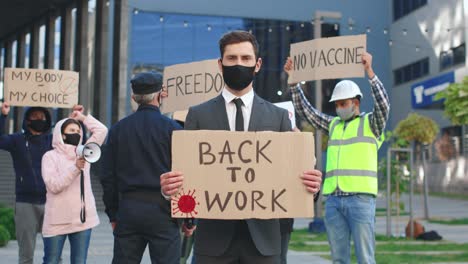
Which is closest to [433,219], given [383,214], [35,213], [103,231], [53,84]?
[383,214]

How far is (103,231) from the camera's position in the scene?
16.3 metres

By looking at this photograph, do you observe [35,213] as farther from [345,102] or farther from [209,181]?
[209,181]

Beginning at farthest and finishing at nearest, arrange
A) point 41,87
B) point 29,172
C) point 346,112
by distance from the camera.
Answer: point 41,87 < point 29,172 < point 346,112

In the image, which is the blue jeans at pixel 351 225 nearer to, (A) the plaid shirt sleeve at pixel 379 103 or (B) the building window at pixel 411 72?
(A) the plaid shirt sleeve at pixel 379 103

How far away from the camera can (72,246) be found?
20.8 feet

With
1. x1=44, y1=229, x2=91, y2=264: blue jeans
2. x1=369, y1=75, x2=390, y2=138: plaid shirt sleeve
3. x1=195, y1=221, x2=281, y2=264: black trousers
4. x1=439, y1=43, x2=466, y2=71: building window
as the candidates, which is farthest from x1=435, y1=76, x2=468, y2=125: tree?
x1=439, y1=43, x2=466, y2=71: building window

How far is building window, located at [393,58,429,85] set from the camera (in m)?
43.8

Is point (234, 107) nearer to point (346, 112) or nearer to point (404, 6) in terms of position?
point (346, 112)

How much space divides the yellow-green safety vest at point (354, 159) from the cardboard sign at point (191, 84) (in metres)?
1.62

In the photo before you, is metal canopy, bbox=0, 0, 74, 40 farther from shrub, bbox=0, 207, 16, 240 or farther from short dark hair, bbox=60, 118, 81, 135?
short dark hair, bbox=60, 118, 81, 135

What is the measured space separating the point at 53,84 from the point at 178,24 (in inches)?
1364

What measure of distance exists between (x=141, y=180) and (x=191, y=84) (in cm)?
286

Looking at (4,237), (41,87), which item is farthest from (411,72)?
(41,87)

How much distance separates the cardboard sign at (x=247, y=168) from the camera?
3.69 metres
